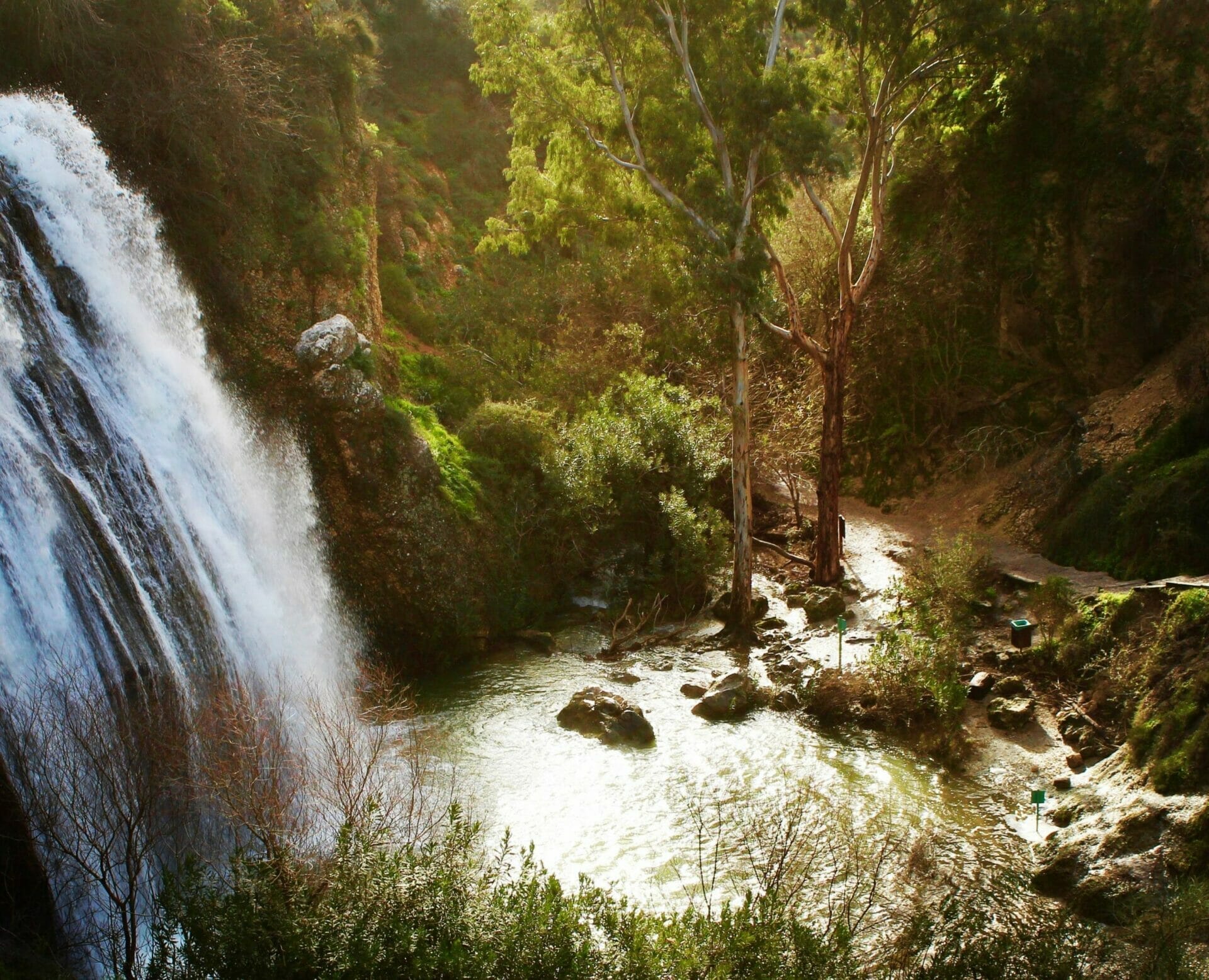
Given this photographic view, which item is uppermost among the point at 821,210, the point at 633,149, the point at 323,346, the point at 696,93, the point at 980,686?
the point at 696,93

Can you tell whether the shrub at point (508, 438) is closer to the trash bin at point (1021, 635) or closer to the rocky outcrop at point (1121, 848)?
the trash bin at point (1021, 635)

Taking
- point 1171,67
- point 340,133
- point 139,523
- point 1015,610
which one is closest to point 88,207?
point 139,523

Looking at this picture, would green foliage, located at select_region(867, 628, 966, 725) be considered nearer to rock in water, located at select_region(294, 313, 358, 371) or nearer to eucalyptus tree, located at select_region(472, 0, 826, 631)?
eucalyptus tree, located at select_region(472, 0, 826, 631)

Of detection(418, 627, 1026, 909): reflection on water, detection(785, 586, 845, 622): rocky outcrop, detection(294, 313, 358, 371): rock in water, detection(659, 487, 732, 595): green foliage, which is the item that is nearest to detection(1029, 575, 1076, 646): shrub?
detection(418, 627, 1026, 909): reflection on water

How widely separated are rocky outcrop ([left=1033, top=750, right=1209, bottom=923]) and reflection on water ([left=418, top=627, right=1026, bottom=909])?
57cm

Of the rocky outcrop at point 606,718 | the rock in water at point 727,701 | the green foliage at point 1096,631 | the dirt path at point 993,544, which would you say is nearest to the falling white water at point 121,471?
the rocky outcrop at point 606,718

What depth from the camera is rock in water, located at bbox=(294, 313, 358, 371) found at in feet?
57.8

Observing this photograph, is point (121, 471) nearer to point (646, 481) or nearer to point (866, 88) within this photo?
point (646, 481)

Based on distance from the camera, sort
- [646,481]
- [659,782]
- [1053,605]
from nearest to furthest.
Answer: [659,782], [1053,605], [646,481]

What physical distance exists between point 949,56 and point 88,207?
1544 centimetres

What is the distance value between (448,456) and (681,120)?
8151mm

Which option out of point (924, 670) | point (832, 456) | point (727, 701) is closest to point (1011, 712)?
point (924, 670)

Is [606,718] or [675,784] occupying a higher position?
[606,718]

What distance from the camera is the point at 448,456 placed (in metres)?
19.9
